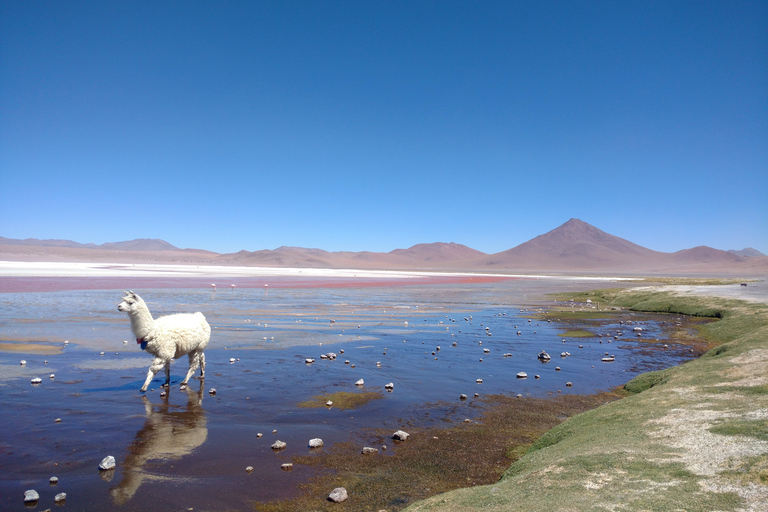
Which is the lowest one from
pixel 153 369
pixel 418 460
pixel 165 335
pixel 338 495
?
pixel 418 460

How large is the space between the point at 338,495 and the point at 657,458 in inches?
180

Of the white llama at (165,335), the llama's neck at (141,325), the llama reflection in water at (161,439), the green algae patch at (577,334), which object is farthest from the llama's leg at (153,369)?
the green algae patch at (577,334)

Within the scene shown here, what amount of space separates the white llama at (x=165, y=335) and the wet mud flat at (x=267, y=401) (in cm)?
80

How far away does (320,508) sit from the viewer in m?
6.51

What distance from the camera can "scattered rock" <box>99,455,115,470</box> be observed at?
741 cm

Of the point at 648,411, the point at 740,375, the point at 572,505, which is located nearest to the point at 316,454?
the point at 572,505

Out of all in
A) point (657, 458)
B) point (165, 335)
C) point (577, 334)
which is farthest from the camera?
point (577, 334)

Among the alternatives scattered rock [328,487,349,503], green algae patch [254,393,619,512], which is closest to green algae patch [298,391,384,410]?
green algae patch [254,393,619,512]

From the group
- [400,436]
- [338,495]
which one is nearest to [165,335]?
[400,436]

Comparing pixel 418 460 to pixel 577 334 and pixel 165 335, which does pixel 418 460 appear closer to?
pixel 165 335

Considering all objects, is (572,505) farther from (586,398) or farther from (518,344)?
(518,344)

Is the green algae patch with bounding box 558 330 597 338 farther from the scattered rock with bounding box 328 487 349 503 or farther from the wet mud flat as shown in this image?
the scattered rock with bounding box 328 487 349 503

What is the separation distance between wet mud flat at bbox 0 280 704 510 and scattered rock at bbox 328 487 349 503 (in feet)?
0.68

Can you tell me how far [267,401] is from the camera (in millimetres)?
11422
